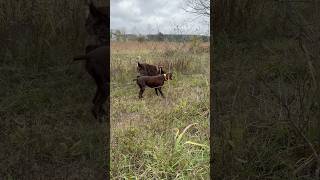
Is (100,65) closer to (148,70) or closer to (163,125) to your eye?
(148,70)

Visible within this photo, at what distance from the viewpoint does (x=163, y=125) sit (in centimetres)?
290

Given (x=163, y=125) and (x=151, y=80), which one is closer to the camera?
(x=163, y=125)

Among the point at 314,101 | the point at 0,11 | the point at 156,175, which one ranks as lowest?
the point at 156,175

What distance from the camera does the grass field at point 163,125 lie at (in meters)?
2.28

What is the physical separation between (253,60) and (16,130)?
2405mm

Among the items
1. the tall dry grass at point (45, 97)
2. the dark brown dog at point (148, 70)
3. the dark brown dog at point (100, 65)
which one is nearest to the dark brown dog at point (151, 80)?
the dark brown dog at point (148, 70)

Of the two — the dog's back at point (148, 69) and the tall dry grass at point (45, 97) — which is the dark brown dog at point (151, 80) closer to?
the dog's back at point (148, 69)

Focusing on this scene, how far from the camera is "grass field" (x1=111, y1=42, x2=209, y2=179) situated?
7.49ft

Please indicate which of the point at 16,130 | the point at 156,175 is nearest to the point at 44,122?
the point at 16,130

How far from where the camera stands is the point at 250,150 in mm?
2283

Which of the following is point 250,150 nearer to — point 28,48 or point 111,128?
point 111,128

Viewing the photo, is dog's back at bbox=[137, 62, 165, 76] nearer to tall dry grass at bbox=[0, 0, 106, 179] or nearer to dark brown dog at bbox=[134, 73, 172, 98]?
dark brown dog at bbox=[134, 73, 172, 98]

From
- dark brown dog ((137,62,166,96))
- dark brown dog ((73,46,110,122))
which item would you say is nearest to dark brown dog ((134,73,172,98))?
dark brown dog ((137,62,166,96))

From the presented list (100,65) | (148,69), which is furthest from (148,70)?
(100,65)
